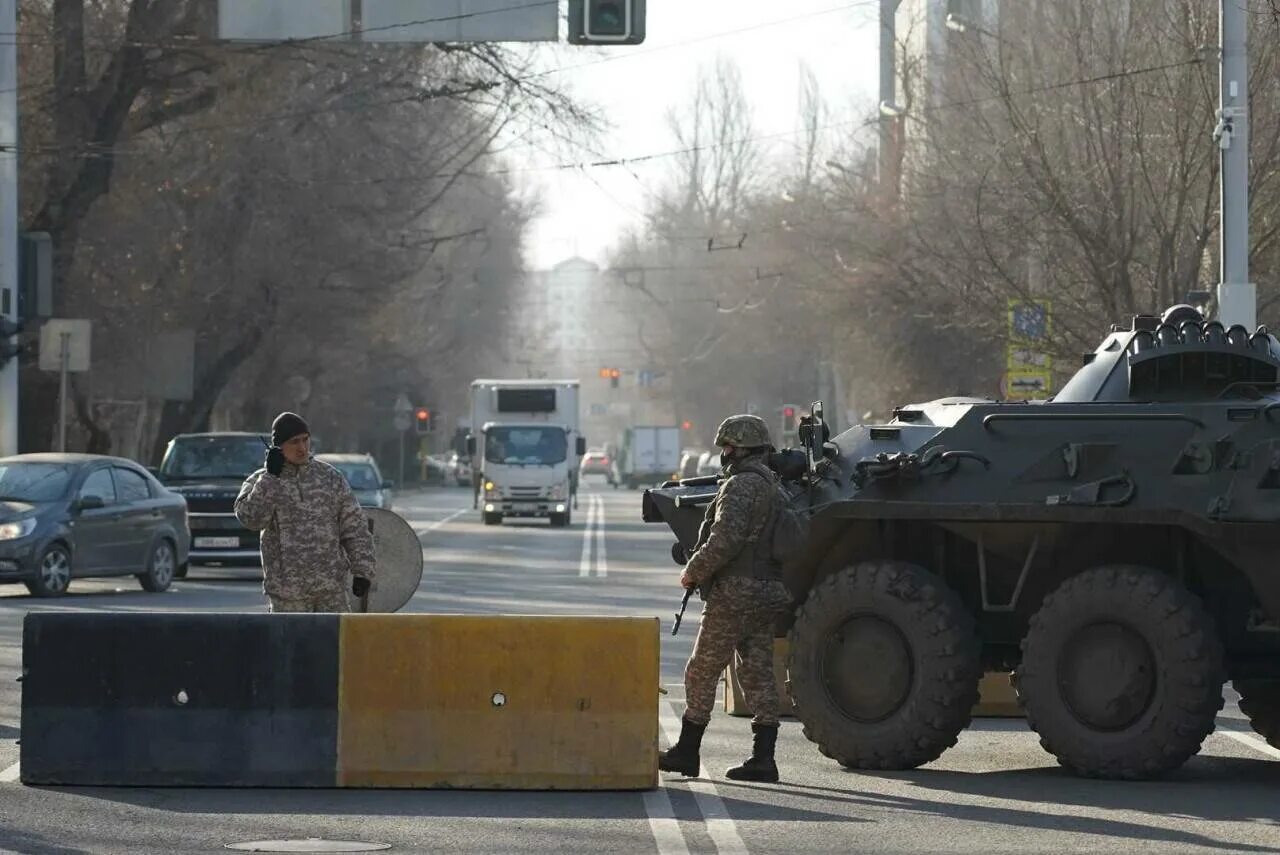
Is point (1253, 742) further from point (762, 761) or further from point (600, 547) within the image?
point (600, 547)

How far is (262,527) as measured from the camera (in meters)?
12.3

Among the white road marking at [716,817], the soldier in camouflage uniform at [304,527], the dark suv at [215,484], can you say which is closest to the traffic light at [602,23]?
the soldier in camouflage uniform at [304,527]

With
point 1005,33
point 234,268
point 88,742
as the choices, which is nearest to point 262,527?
point 88,742

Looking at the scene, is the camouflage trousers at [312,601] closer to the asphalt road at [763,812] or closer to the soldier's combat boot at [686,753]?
the asphalt road at [763,812]

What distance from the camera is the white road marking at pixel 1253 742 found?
13.9 metres

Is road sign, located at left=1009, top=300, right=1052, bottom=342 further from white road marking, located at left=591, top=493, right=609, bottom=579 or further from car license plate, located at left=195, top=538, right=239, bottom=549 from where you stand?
car license plate, located at left=195, top=538, right=239, bottom=549

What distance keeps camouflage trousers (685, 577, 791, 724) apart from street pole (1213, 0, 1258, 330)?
13149 mm

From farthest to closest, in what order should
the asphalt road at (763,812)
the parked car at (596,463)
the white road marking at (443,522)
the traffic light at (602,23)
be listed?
1. the parked car at (596,463)
2. the white road marking at (443,522)
3. the traffic light at (602,23)
4. the asphalt road at (763,812)

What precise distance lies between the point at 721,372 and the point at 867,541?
9820 centimetres

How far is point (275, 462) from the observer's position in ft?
40.4

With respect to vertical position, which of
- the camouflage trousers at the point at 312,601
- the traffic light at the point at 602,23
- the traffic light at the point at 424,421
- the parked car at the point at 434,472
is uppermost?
the traffic light at the point at 602,23

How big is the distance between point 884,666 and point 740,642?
101 centimetres

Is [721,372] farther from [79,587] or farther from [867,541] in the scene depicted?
[867,541]

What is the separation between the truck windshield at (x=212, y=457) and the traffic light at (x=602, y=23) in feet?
41.8
